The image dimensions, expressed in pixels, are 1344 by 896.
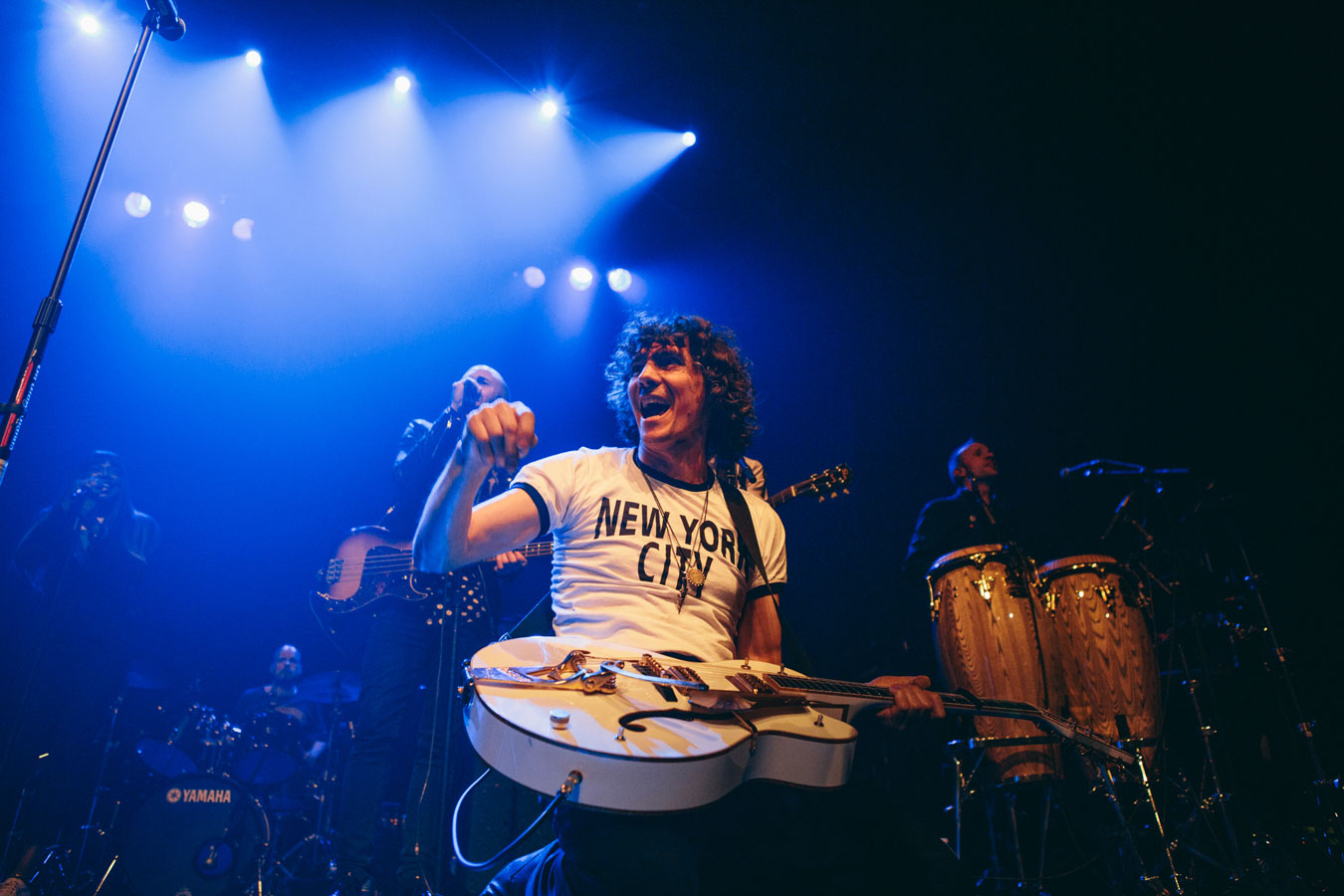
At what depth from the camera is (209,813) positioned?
4832 mm

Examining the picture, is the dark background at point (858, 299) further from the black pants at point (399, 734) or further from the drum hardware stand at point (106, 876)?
the black pants at point (399, 734)

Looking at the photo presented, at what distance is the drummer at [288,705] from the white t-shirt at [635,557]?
425 centimetres

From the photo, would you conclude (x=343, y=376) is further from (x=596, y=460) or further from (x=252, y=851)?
(x=596, y=460)

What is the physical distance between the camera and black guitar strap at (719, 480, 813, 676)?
291 centimetres

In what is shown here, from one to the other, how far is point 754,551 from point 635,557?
2.00 feet

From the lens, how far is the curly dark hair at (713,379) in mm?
3506

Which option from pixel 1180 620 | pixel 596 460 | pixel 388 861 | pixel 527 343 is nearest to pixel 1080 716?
pixel 1180 620

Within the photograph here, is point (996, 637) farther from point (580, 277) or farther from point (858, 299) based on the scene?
point (580, 277)

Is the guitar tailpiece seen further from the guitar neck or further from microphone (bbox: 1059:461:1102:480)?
microphone (bbox: 1059:461:1102:480)

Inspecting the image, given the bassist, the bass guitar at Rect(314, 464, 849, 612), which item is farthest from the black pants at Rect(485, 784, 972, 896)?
the bass guitar at Rect(314, 464, 849, 612)

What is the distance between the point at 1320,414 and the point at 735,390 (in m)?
6.29

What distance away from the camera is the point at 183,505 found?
22.8 feet

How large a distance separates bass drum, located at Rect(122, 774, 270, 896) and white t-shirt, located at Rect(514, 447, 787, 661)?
158 inches

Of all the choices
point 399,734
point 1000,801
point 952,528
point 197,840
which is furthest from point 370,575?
point 952,528
